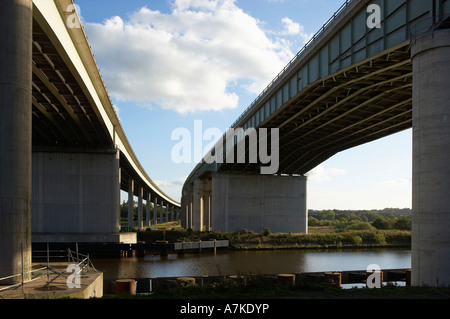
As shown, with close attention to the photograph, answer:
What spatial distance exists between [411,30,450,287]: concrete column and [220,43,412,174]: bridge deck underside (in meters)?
3.45

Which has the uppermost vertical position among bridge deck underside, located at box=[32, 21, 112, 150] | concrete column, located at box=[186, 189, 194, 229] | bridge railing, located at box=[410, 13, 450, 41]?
bridge railing, located at box=[410, 13, 450, 41]

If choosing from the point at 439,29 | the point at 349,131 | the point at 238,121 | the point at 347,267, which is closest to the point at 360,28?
the point at 439,29

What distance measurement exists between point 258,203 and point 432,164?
48903 millimetres

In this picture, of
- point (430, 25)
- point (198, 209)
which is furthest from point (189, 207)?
point (430, 25)

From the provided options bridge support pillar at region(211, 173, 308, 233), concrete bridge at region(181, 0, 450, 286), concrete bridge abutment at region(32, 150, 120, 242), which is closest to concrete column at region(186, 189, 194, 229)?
concrete bridge at region(181, 0, 450, 286)

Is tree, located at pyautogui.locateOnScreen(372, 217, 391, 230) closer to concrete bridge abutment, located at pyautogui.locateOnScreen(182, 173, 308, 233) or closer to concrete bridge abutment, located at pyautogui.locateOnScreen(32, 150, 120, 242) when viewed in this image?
concrete bridge abutment, located at pyautogui.locateOnScreen(182, 173, 308, 233)

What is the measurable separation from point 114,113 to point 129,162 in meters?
18.6

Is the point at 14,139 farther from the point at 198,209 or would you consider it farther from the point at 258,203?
the point at 198,209

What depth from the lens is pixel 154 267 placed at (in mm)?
32156

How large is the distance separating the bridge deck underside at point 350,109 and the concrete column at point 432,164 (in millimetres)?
3451

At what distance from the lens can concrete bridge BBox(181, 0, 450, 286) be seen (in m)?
16.6

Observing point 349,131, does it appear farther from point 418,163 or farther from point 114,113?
point 418,163

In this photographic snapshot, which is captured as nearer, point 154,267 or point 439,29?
point 439,29

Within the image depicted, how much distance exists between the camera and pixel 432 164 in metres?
16.6
